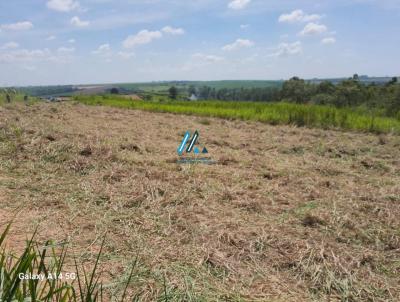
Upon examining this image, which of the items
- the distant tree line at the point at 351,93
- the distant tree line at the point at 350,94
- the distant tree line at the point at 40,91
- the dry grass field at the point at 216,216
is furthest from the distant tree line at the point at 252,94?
the dry grass field at the point at 216,216

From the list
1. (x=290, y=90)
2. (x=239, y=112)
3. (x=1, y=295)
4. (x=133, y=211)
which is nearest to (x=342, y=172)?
(x=133, y=211)

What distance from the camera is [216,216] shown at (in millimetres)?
3514

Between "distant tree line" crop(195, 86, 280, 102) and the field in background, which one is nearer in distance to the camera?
the field in background

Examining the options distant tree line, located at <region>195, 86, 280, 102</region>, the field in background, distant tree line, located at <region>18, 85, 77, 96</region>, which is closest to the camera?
the field in background

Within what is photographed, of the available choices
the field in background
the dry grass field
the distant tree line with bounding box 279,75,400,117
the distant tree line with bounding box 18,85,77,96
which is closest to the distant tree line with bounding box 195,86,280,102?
the distant tree line with bounding box 279,75,400,117

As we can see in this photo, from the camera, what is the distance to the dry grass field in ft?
7.93

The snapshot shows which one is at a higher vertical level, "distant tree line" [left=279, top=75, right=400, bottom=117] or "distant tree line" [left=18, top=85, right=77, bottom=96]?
"distant tree line" [left=18, top=85, right=77, bottom=96]

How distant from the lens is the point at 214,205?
3.82 meters

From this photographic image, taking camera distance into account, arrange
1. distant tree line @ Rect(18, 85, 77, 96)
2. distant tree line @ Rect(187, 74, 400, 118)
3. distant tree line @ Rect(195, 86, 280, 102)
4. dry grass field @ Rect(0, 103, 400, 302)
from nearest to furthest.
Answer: dry grass field @ Rect(0, 103, 400, 302) < distant tree line @ Rect(187, 74, 400, 118) < distant tree line @ Rect(18, 85, 77, 96) < distant tree line @ Rect(195, 86, 280, 102)

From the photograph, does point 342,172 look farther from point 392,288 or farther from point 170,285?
point 170,285

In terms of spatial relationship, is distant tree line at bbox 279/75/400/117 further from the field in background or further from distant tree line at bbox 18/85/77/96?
distant tree line at bbox 18/85/77/96

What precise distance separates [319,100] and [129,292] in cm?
1787

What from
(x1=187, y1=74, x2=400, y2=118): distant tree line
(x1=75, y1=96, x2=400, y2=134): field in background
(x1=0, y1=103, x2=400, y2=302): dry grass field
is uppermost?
(x1=187, y1=74, x2=400, y2=118): distant tree line

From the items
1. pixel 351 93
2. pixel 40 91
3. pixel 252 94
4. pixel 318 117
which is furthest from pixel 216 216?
pixel 252 94
